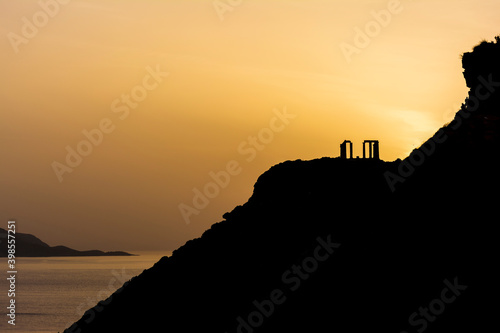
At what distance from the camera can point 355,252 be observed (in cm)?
3359

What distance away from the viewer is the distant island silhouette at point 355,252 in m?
28.9

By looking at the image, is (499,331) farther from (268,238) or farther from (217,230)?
(217,230)

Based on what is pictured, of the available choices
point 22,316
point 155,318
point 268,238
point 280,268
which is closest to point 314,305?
point 280,268

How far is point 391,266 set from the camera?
31031mm

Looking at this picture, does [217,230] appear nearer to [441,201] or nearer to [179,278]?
[179,278]

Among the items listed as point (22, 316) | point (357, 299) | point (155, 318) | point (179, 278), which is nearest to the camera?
point (357, 299)

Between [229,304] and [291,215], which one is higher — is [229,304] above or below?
A: below

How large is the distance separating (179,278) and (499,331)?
2127 centimetres

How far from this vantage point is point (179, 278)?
141 ft

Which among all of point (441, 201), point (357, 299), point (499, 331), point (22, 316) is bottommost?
point (499, 331)

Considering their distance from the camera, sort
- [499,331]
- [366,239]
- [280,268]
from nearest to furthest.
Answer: [499,331] < [366,239] < [280,268]

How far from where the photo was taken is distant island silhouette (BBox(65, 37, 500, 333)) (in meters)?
28.9

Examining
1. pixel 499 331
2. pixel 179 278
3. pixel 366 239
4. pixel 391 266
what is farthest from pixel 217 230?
pixel 499 331

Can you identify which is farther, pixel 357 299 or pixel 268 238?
pixel 268 238
